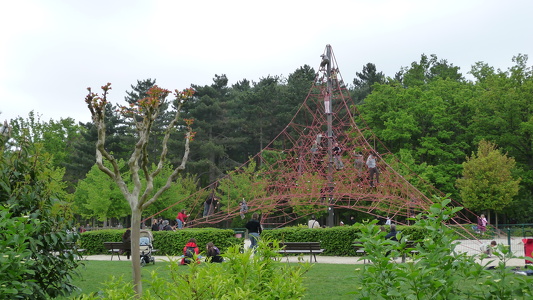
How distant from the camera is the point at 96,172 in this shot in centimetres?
3931

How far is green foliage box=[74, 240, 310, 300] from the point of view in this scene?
10.3ft

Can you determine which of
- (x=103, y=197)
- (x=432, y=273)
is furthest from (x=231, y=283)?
(x=103, y=197)

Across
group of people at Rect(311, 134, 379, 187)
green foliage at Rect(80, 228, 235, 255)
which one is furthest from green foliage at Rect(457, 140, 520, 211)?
green foliage at Rect(80, 228, 235, 255)

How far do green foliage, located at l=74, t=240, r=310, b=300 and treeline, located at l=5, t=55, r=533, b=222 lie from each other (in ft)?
109

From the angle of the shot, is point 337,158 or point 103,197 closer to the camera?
point 337,158

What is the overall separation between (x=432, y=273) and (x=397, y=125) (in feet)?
120

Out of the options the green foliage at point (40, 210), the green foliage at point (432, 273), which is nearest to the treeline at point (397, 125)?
the green foliage at point (40, 210)

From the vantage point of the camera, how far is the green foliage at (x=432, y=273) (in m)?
3.34

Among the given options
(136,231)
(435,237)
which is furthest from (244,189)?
(435,237)

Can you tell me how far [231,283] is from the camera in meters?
3.54

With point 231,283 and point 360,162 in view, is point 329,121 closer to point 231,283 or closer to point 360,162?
point 360,162

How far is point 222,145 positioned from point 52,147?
18044 millimetres

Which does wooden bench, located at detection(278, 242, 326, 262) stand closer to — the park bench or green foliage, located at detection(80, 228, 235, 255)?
the park bench

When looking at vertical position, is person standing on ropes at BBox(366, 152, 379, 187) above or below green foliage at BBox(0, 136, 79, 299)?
above
